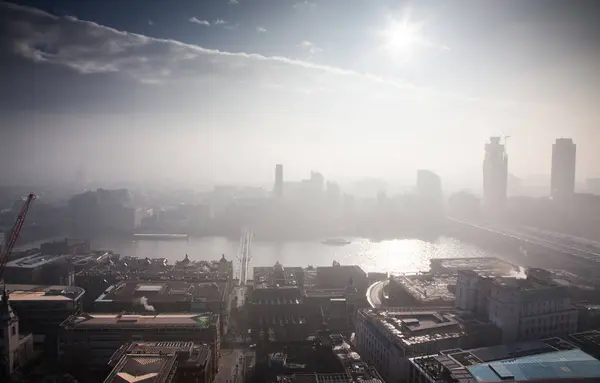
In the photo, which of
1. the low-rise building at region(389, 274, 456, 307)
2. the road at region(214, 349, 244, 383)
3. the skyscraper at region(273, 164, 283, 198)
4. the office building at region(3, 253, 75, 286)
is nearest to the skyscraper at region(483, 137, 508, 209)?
the skyscraper at region(273, 164, 283, 198)

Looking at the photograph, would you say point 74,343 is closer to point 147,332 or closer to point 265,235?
point 147,332

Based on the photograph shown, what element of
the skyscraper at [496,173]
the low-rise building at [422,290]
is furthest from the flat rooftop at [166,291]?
the skyscraper at [496,173]

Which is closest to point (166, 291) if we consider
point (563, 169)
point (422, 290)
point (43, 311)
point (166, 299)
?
point (166, 299)

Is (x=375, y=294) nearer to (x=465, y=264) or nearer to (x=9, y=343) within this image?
(x=465, y=264)

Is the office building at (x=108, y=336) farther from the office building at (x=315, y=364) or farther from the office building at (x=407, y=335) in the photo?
the office building at (x=407, y=335)

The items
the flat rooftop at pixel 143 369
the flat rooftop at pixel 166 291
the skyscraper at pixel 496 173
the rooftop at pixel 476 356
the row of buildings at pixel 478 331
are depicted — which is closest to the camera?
the flat rooftop at pixel 143 369

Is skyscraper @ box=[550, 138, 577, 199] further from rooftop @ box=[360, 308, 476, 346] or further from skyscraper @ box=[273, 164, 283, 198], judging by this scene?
rooftop @ box=[360, 308, 476, 346]
